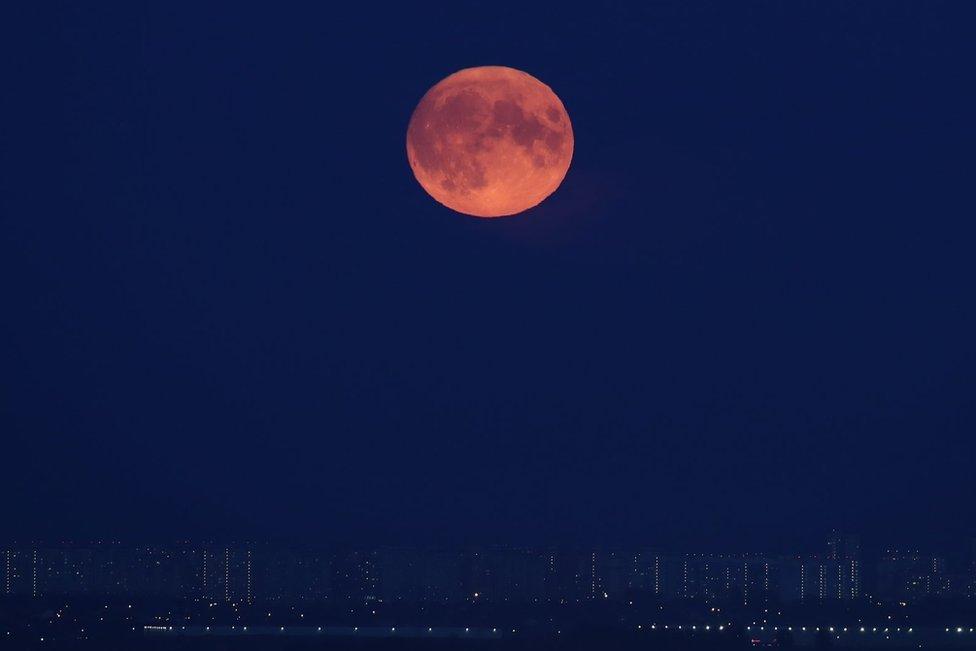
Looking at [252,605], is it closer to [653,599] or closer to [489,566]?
[489,566]

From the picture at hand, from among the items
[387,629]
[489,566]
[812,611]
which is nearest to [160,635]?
[387,629]

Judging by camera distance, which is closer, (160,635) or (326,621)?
(160,635)

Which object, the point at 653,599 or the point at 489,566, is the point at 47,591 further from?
the point at 653,599

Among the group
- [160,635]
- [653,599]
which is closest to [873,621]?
[653,599]

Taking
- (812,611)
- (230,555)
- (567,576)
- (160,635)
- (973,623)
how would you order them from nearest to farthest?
(160,635), (973,623), (812,611), (567,576), (230,555)

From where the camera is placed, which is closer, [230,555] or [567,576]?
[567,576]

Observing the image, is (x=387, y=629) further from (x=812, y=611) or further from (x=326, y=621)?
(x=812, y=611)

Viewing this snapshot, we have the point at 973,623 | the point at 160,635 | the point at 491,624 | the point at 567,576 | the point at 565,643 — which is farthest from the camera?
the point at 567,576

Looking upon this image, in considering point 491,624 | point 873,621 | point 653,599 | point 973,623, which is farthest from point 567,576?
point 973,623

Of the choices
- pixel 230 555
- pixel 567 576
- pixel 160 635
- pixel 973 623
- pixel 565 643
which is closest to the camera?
pixel 565 643

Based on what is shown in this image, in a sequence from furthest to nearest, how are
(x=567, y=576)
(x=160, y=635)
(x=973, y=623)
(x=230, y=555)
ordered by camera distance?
(x=230, y=555) < (x=567, y=576) < (x=973, y=623) < (x=160, y=635)
